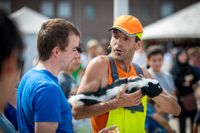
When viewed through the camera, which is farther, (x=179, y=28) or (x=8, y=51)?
(x=179, y=28)

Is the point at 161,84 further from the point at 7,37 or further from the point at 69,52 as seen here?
the point at 7,37

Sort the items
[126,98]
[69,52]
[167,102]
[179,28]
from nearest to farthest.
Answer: [69,52] < [126,98] < [167,102] < [179,28]

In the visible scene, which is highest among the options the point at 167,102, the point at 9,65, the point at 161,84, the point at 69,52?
the point at 9,65

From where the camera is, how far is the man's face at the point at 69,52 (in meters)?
3.08

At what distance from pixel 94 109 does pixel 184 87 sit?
20.5 feet

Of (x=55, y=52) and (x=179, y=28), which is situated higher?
(x=55, y=52)

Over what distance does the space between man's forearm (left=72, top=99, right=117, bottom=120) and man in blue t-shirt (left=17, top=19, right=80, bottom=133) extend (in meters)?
0.58

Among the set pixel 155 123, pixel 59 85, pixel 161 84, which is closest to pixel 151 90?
pixel 59 85

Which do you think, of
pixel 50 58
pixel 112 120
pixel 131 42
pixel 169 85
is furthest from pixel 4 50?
pixel 169 85

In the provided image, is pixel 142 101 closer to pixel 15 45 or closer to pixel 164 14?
pixel 15 45

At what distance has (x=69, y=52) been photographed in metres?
3.12

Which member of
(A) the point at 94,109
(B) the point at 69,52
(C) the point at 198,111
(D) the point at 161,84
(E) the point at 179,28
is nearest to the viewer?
(B) the point at 69,52

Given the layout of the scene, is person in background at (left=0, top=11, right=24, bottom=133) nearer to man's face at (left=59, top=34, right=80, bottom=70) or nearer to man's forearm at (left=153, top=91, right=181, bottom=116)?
man's face at (left=59, top=34, right=80, bottom=70)

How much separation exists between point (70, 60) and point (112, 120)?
0.79 m
